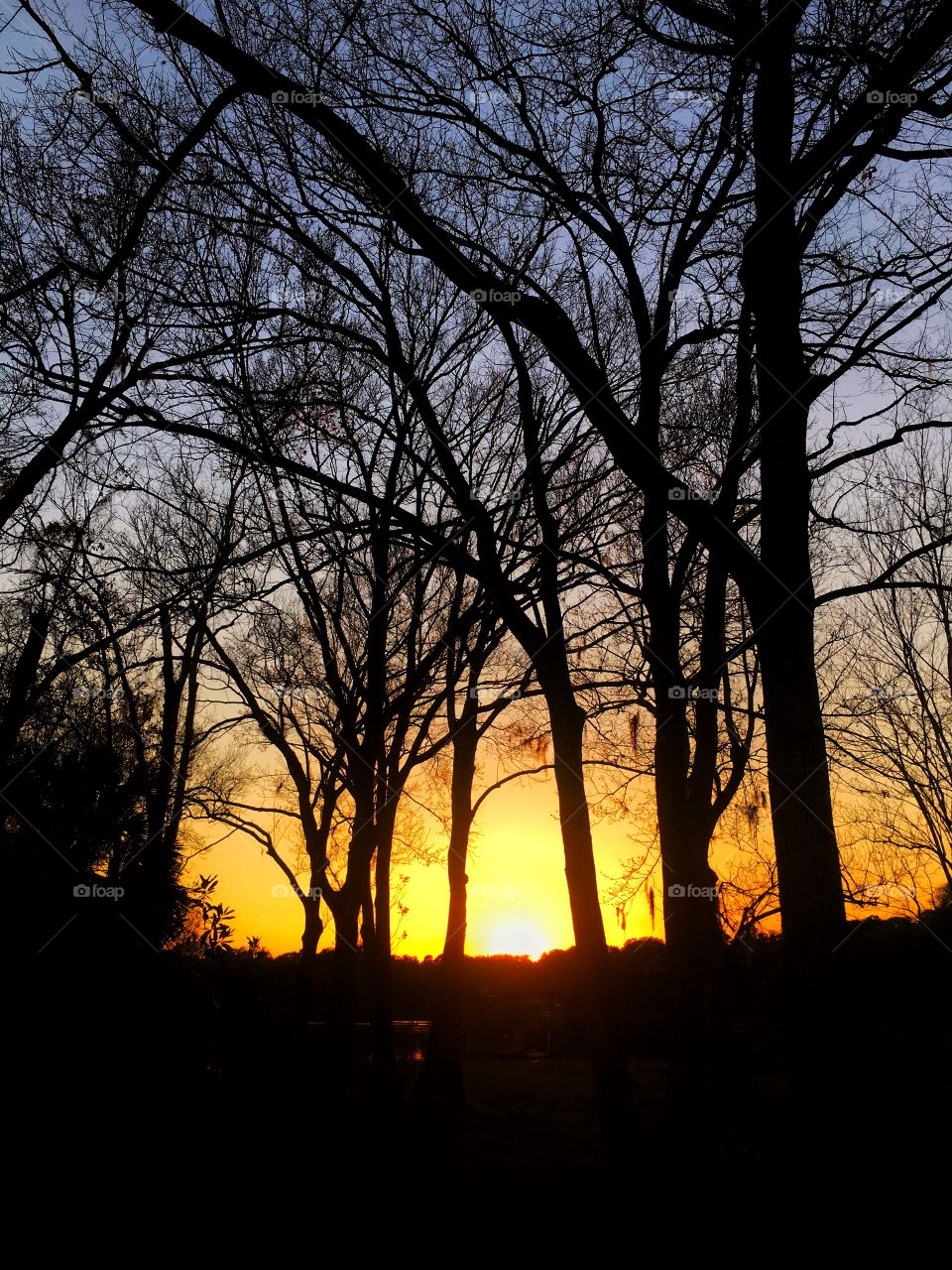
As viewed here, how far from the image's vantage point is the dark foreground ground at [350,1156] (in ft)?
17.4

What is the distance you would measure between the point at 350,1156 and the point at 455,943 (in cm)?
953

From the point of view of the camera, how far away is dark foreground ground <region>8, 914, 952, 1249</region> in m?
5.30

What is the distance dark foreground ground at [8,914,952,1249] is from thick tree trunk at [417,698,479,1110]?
733cm

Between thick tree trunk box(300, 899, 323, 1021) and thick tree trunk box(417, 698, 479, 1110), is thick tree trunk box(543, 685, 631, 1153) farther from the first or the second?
thick tree trunk box(300, 899, 323, 1021)

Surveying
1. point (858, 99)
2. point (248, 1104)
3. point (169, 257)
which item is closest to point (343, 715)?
point (169, 257)

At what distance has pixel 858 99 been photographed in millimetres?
6871

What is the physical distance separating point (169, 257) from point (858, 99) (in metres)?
6.24

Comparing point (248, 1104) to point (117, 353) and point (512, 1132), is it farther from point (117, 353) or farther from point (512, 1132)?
point (512, 1132)

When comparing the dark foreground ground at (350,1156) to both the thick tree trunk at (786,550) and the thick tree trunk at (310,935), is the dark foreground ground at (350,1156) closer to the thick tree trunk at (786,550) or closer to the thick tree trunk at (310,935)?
the thick tree trunk at (786,550)

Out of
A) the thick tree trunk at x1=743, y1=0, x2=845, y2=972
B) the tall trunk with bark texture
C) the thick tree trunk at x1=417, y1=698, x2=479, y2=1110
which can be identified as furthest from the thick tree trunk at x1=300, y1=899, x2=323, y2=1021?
the thick tree trunk at x1=743, y1=0, x2=845, y2=972

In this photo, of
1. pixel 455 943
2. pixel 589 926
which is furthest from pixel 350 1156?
pixel 455 943

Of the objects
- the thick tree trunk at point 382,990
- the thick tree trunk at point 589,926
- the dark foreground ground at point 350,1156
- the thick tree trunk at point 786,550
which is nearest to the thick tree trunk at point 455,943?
the thick tree trunk at point 382,990

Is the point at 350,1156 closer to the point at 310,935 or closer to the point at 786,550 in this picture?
the point at 786,550

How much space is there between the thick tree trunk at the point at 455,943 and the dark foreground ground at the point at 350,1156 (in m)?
7.33
